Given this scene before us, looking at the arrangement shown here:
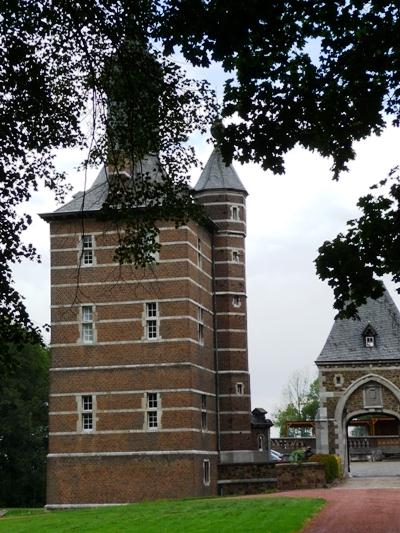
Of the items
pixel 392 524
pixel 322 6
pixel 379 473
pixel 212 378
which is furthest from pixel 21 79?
pixel 379 473

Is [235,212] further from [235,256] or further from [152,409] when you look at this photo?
[152,409]

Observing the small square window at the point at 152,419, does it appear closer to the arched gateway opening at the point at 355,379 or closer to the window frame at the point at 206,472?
the window frame at the point at 206,472

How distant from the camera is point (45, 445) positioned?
57.4 metres

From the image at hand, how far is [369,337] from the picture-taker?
4400 centimetres

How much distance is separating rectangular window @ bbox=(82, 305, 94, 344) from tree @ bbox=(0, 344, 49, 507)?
13233 millimetres

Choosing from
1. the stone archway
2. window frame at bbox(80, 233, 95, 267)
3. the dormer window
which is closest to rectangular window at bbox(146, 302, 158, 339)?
window frame at bbox(80, 233, 95, 267)

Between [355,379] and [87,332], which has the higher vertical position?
[87,332]

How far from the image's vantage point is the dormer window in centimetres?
4391

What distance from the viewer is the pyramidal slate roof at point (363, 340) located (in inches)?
1714

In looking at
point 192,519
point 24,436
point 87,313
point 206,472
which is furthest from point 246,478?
point 192,519

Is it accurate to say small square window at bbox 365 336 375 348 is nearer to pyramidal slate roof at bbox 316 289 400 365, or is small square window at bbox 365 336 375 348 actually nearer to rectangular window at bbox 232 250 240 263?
pyramidal slate roof at bbox 316 289 400 365

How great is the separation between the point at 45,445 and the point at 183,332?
71.9ft

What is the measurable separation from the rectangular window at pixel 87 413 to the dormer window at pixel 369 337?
1316 centimetres

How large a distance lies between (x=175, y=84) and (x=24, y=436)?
4305 cm
